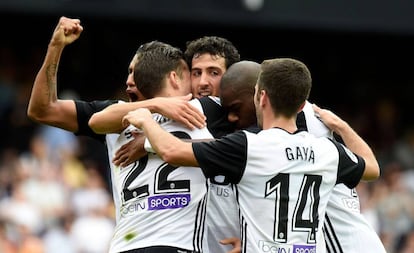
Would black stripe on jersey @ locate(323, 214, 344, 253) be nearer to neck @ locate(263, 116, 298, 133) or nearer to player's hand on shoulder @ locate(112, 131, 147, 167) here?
neck @ locate(263, 116, 298, 133)

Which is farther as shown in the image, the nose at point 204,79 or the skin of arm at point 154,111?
the nose at point 204,79

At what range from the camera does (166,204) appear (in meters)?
7.11

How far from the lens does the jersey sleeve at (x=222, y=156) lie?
6.72 meters

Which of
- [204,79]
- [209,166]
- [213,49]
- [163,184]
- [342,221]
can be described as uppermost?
[213,49]

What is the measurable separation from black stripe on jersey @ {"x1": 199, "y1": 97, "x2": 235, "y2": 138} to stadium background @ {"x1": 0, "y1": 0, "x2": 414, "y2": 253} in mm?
6774

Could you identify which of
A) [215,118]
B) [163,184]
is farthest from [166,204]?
[215,118]

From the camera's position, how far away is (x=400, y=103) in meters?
20.7

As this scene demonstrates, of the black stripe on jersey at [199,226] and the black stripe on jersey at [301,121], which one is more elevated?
the black stripe on jersey at [301,121]

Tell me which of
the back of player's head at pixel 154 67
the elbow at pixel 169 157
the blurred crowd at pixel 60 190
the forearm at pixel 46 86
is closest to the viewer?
the elbow at pixel 169 157

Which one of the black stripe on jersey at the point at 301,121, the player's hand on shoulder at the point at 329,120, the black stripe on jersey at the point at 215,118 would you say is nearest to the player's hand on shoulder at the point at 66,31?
the black stripe on jersey at the point at 215,118

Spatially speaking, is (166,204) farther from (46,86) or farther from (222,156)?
(46,86)

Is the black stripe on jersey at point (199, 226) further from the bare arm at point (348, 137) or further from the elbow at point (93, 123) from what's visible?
the bare arm at point (348, 137)

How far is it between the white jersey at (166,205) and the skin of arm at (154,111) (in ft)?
0.26

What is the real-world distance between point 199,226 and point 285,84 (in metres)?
0.99
